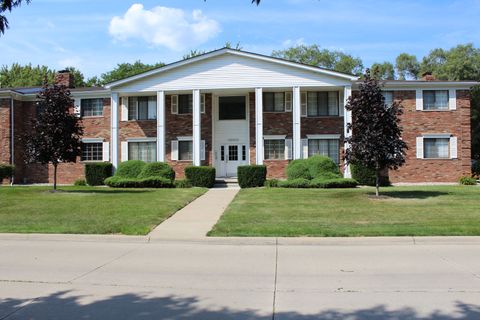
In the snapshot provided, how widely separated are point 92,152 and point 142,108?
4423 millimetres

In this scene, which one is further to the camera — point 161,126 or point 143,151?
point 143,151

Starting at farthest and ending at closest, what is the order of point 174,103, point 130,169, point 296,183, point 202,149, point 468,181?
point 174,103, point 202,149, point 130,169, point 468,181, point 296,183

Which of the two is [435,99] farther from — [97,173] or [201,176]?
[97,173]

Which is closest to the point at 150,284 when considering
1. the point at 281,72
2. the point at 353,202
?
the point at 353,202

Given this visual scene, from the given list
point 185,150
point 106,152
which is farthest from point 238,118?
point 106,152

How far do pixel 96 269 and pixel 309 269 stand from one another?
3614mm

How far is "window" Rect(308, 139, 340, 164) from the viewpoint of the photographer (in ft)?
97.6

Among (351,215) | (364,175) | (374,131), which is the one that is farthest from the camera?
(364,175)

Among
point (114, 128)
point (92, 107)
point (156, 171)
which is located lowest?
point (156, 171)

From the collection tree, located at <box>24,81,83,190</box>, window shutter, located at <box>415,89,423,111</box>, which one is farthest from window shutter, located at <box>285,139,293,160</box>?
tree, located at <box>24,81,83,190</box>

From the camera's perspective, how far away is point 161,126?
1134 inches

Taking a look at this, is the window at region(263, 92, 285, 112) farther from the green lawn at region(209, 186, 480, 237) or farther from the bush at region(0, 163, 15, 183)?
the bush at region(0, 163, 15, 183)

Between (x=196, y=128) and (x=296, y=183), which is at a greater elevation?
(x=196, y=128)

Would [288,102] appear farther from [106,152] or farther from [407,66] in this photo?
[407,66]
